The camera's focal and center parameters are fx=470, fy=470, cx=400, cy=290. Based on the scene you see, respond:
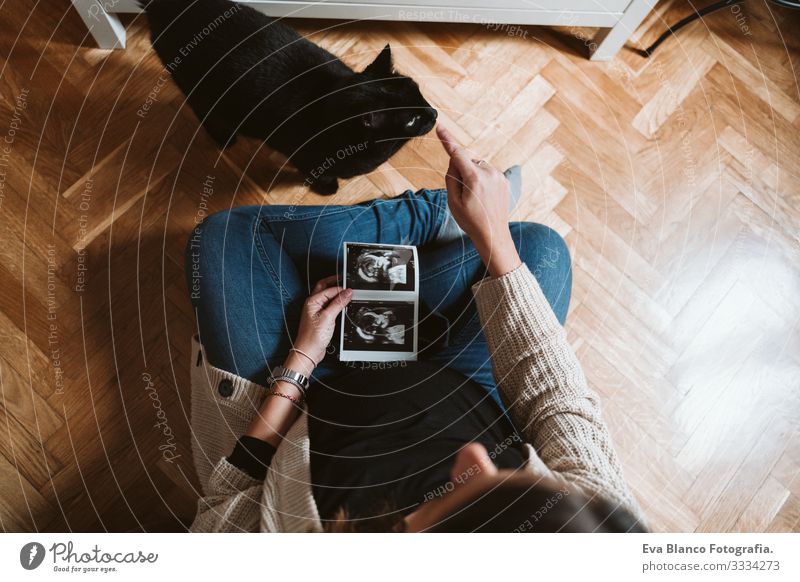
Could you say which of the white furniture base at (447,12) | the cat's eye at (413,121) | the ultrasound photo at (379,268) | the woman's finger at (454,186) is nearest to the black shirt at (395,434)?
the ultrasound photo at (379,268)

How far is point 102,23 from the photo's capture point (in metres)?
0.82

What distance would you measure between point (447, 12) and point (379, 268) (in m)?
0.54

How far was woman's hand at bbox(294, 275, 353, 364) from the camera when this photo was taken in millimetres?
625

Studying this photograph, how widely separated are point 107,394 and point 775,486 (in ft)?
3.74

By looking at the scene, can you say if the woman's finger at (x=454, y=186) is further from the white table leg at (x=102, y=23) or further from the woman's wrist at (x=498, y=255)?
the white table leg at (x=102, y=23)

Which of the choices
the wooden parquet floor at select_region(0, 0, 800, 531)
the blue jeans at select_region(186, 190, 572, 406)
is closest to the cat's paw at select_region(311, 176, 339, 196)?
the wooden parquet floor at select_region(0, 0, 800, 531)

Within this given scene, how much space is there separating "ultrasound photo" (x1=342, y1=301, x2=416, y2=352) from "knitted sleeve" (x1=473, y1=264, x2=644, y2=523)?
0.40 feet

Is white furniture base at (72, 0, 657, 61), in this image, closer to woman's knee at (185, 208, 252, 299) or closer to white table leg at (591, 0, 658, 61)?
white table leg at (591, 0, 658, 61)

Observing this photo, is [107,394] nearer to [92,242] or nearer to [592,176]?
[92,242]

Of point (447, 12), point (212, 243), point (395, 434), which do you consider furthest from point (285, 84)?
point (395, 434)

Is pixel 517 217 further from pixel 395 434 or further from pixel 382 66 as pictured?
pixel 395 434

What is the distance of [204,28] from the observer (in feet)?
2.21

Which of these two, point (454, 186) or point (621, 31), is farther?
point (621, 31)
